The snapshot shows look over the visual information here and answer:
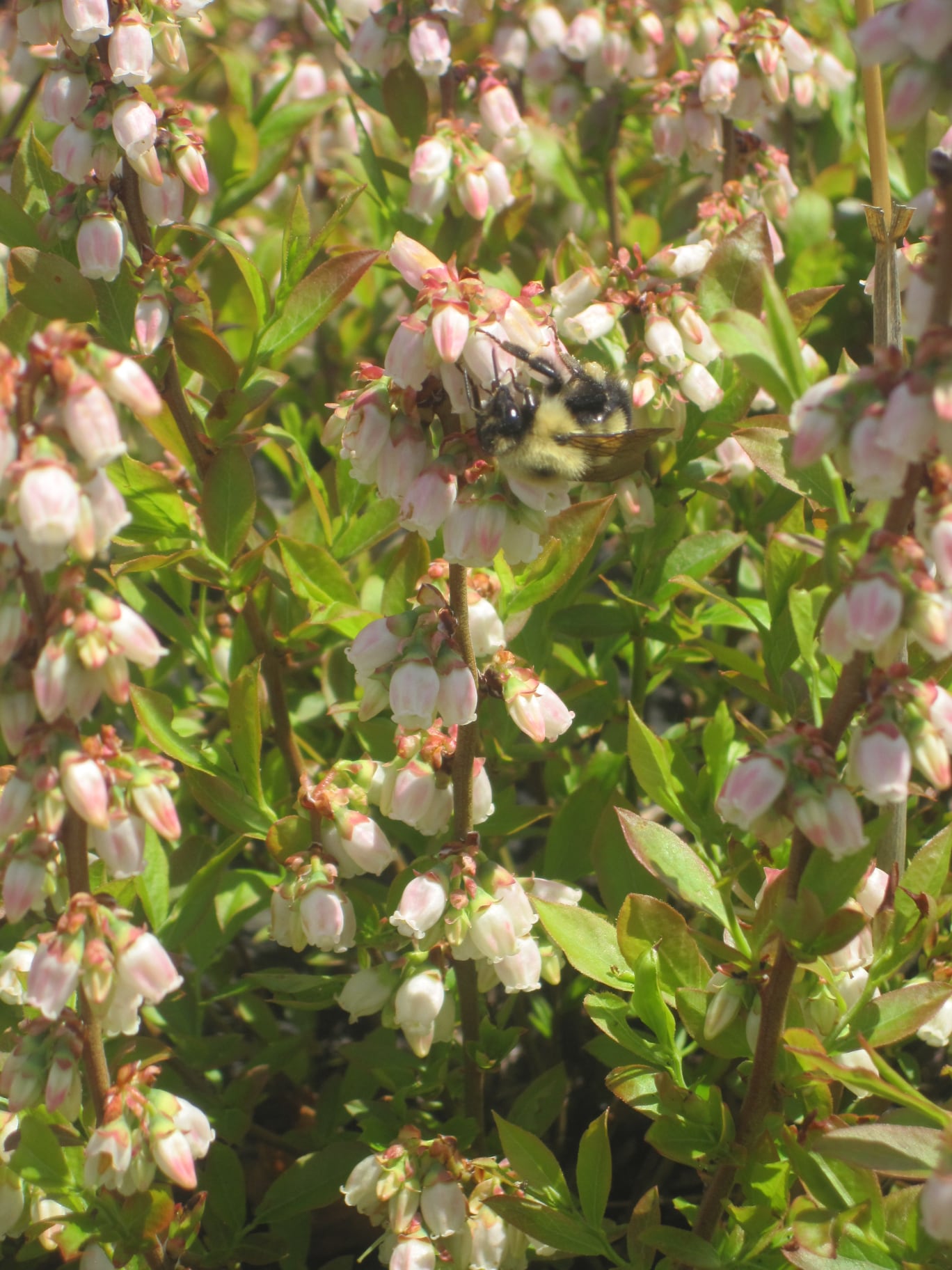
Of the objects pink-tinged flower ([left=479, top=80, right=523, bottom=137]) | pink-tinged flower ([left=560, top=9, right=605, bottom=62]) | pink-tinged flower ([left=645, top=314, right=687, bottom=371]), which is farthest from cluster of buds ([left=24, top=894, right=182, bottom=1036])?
pink-tinged flower ([left=560, top=9, right=605, bottom=62])

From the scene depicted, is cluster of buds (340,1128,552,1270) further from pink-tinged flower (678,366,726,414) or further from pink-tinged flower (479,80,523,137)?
pink-tinged flower (479,80,523,137)

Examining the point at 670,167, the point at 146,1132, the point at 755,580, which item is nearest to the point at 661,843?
the point at 146,1132

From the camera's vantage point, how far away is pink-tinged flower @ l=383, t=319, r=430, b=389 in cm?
190

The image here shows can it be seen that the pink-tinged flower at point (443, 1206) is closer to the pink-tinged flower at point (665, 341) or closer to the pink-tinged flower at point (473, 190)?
the pink-tinged flower at point (665, 341)

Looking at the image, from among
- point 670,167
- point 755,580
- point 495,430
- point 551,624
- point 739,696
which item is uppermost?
point 495,430

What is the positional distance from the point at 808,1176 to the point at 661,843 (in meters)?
0.57

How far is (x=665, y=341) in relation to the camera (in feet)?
8.37

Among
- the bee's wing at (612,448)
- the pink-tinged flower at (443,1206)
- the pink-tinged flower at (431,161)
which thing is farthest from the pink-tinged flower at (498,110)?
the pink-tinged flower at (443,1206)

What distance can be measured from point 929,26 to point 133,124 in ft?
4.71

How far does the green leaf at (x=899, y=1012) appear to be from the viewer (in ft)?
6.56

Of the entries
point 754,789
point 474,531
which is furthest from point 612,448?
point 754,789

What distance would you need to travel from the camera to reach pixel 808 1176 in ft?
6.65

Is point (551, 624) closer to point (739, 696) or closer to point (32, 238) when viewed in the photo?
point (739, 696)

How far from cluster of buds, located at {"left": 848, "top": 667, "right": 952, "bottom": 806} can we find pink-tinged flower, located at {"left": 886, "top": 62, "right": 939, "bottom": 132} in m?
0.70
